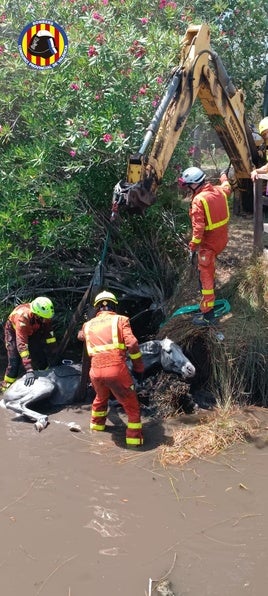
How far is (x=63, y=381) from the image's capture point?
7.40 meters

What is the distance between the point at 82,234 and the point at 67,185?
74 centimetres

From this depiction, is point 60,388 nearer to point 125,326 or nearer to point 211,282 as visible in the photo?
point 125,326

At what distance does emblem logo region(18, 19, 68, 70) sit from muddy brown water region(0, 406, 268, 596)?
4191 millimetres

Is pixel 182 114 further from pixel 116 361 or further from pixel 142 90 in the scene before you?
pixel 116 361

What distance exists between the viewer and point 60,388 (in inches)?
289

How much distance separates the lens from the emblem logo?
24.2 ft

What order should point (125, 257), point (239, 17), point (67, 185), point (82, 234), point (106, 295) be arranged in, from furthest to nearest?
1. point (239, 17)
2. point (125, 257)
3. point (82, 234)
4. point (67, 185)
5. point (106, 295)

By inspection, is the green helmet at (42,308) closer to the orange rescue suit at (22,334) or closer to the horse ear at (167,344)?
the orange rescue suit at (22,334)

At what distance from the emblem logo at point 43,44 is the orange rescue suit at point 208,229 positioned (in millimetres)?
2309

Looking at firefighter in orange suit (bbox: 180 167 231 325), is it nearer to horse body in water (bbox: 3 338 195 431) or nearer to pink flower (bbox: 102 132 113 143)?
horse body in water (bbox: 3 338 195 431)

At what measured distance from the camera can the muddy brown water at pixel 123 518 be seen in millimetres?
4363

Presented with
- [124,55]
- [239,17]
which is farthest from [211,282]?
[239,17]

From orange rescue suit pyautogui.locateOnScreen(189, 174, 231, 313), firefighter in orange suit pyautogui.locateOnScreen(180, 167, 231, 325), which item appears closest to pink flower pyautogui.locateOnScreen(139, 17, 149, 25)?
firefighter in orange suit pyautogui.locateOnScreen(180, 167, 231, 325)

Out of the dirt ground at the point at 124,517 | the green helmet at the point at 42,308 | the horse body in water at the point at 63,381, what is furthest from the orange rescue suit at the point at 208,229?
the green helmet at the point at 42,308
